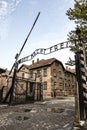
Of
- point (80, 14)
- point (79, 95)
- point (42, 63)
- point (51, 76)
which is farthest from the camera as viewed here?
Answer: point (42, 63)

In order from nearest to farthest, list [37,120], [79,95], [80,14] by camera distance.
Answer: [79,95], [37,120], [80,14]

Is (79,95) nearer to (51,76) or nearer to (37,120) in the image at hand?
(37,120)

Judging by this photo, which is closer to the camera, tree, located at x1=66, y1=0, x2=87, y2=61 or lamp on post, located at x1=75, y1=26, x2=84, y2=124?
lamp on post, located at x1=75, y1=26, x2=84, y2=124

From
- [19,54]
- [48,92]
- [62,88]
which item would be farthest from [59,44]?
[62,88]

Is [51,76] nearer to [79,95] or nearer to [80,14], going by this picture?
[80,14]

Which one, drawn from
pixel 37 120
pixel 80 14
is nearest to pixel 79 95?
pixel 37 120

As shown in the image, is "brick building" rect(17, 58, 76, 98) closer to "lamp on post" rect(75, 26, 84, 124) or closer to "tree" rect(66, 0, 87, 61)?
"tree" rect(66, 0, 87, 61)

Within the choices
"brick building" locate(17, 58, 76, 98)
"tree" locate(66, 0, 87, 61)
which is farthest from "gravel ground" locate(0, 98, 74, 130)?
"brick building" locate(17, 58, 76, 98)

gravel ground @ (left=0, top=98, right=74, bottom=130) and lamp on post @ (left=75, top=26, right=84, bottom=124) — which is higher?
lamp on post @ (left=75, top=26, right=84, bottom=124)

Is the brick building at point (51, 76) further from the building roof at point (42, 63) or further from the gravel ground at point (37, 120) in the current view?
the gravel ground at point (37, 120)

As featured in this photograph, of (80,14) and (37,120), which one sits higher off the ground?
(80,14)

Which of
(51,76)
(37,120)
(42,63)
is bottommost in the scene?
(37,120)

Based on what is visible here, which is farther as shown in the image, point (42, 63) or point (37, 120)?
point (42, 63)

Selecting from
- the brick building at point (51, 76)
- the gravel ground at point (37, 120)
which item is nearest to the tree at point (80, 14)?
the gravel ground at point (37, 120)
